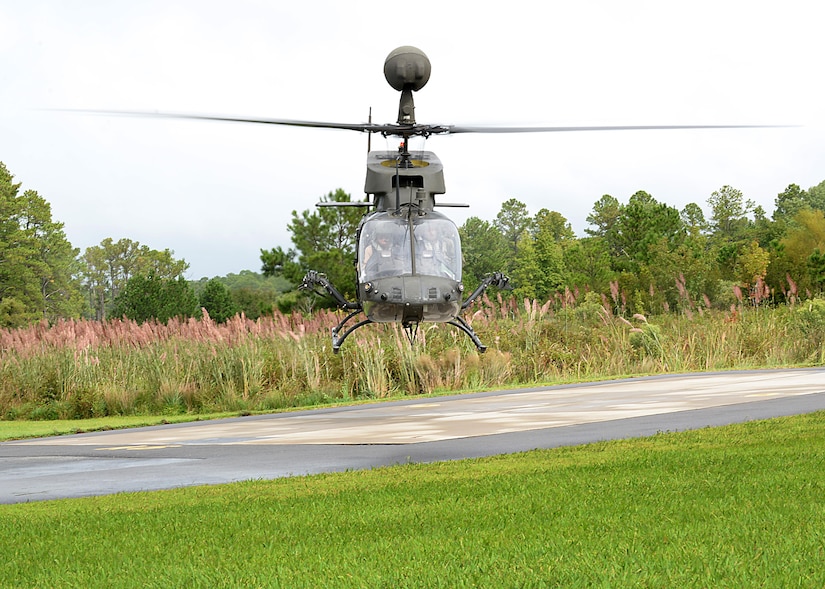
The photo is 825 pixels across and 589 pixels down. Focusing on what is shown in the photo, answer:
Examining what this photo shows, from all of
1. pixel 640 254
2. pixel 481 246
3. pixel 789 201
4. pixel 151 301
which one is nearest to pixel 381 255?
pixel 151 301

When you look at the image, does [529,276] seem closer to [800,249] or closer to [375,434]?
[800,249]

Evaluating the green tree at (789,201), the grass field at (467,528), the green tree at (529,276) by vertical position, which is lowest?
the grass field at (467,528)

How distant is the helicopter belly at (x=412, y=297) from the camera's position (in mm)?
12742

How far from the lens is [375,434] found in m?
13.2

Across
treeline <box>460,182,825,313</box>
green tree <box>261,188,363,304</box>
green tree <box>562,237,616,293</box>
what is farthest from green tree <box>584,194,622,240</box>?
green tree <box>261,188,363,304</box>

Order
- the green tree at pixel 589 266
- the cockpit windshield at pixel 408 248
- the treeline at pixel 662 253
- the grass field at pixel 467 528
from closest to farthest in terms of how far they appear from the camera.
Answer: the grass field at pixel 467 528, the cockpit windshield at pixel 408 248, the treeline at pixel 662 253, the green tree at pixel 589 266

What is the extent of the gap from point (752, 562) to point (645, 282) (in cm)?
5363

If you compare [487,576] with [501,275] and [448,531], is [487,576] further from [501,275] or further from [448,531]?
[501,275]

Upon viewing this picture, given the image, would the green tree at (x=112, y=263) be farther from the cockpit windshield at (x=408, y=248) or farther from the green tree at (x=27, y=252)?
the cockpit windshield at (x=408, y=248)

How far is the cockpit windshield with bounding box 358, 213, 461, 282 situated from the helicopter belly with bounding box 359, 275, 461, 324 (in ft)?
0.35

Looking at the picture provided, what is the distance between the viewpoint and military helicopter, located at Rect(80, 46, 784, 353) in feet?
42.2

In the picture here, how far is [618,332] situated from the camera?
24.2 m

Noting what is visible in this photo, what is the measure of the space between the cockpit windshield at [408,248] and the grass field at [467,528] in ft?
12.2


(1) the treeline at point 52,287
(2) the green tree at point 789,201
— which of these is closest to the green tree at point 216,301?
(1) the treeline at point 52,287
